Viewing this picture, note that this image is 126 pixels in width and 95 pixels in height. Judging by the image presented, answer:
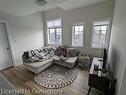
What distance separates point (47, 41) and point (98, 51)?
10.8 ft

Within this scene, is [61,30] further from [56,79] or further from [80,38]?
[56,79]

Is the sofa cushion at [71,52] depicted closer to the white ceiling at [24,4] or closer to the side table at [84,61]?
the side table at [84,61]

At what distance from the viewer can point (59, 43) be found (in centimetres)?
465

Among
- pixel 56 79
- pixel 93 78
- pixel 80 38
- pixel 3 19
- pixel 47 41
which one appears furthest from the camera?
pixel 47 41

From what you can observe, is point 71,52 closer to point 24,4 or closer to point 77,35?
point 77,35

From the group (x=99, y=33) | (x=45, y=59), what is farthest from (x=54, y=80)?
(x=99, y=33)

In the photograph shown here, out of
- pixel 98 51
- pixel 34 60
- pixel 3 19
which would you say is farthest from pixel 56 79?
pixel 3 19

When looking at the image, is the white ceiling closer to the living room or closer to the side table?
the living room

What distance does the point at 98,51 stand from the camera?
3391mm

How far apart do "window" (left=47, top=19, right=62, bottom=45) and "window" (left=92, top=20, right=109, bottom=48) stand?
1.95 metres

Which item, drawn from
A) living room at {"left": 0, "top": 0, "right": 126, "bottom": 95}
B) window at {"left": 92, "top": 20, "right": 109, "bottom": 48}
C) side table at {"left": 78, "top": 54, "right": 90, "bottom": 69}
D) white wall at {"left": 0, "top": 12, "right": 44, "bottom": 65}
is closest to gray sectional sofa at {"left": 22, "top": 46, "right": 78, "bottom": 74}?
living room at {"left": 0, "top": 0, "right": 126, "bottom": 95}

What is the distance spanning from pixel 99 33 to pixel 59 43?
2318 millimetres

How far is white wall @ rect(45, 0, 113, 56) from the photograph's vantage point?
9.94ft

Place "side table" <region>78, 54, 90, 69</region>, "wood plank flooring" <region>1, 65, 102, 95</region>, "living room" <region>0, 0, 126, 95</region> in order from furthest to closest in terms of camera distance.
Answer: "side table" <region>78, 54, 90, 69</region> → "living room" <region>0, 0, 126, 95</region> → "wood plank flooring" <region>1, 65, 102, 95</region>
